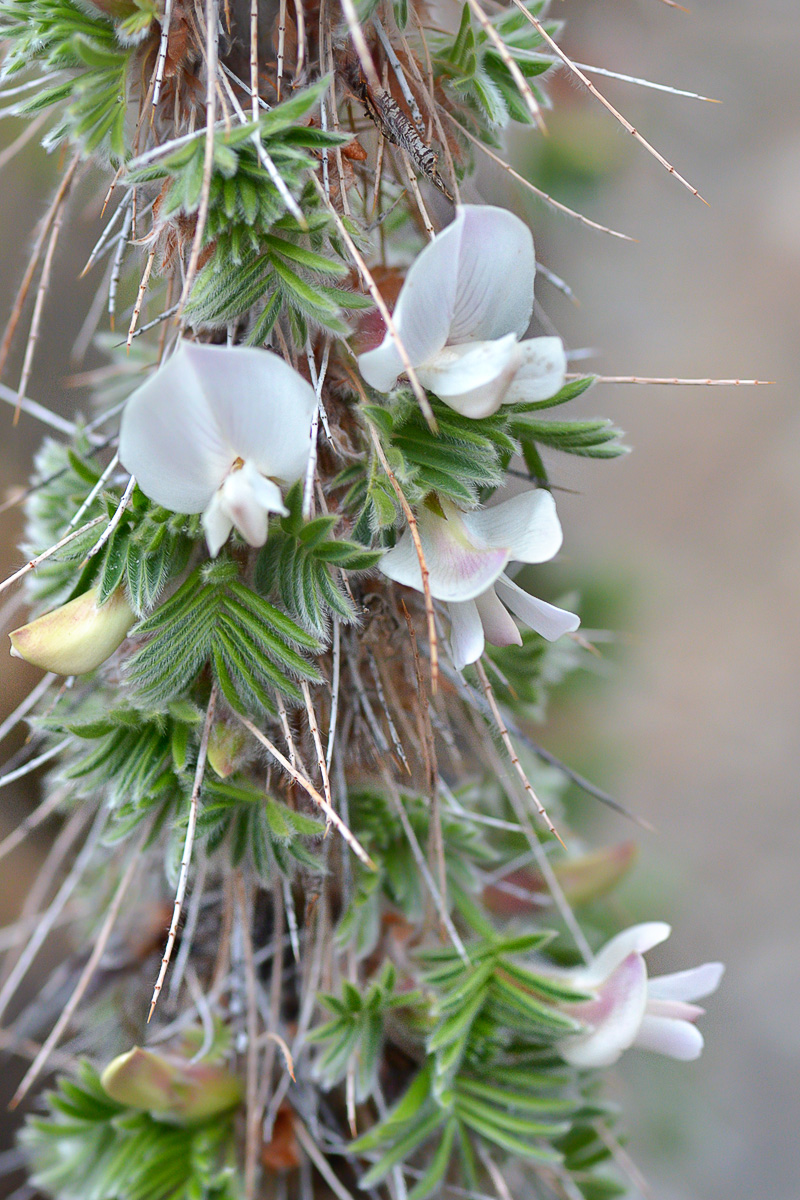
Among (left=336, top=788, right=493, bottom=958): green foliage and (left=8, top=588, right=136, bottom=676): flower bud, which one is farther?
(left=336, top=788, right=493, bottom=958): green foliage

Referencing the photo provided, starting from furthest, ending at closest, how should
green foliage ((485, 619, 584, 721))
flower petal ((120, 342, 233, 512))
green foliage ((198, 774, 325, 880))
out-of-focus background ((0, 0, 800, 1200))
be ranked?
out-of-focus background ((0, 0, 800, 1200))
green foliage ((485, 619, 584, 721))
green foliage ((198, 774, 325, 880))
flower petal ((120, 342, 233, 512))

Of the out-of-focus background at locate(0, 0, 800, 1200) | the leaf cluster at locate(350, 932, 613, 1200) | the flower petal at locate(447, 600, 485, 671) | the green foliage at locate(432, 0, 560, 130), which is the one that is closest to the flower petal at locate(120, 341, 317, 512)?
the flower petal at locate(447, 600, 485, 671)

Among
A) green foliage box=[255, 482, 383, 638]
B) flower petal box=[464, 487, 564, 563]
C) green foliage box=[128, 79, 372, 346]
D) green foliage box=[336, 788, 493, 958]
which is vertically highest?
green foliage box=[128, 79, 372, 346]

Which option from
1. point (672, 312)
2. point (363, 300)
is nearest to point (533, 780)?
point (363, 300)

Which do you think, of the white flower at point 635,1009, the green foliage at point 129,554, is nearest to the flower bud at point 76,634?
the green foliage at point 129,554

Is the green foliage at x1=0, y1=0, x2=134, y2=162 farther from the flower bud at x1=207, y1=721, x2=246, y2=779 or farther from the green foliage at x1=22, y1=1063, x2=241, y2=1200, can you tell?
the green foliage at x1=22, y1=1063, x2=241, y2=1200

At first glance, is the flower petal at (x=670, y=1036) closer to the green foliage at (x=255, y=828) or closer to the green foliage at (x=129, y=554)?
the green foliage at (x=255, y=828)
